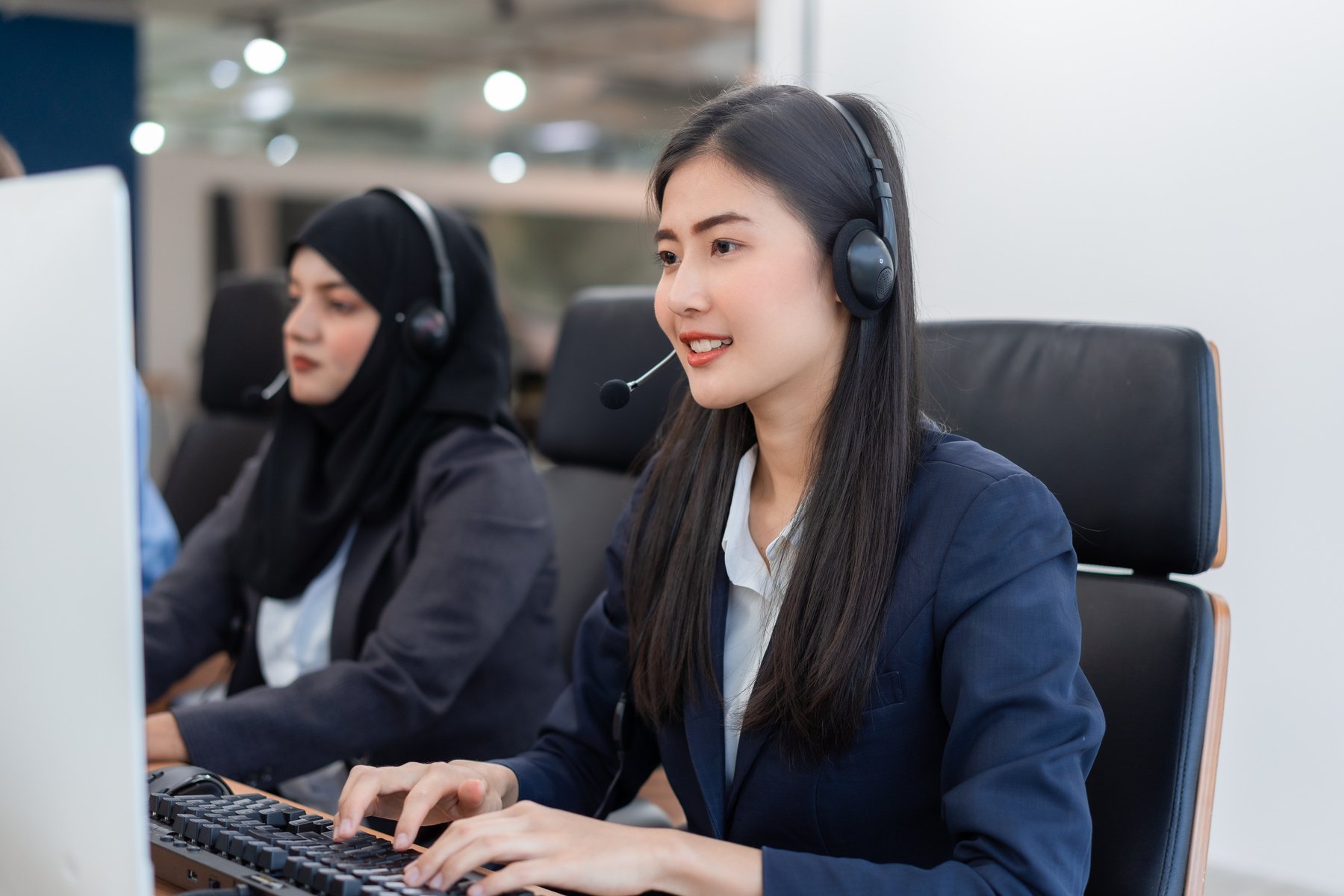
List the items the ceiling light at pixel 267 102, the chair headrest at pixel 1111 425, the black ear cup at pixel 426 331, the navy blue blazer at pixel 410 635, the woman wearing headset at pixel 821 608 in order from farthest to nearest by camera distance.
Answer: the ceiling light at pixel 267 102, the black ear cup at pixel 426 331, the navy blue blazer at pixel 410 635, the chair headrest at pixel 1111 425, the woman wearing headset at pixel 821 608

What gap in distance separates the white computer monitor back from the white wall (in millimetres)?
1831

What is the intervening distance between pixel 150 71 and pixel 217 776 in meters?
7.28

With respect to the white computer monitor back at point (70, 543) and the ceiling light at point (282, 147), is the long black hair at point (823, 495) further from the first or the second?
the ceiling light at point (282, 147)

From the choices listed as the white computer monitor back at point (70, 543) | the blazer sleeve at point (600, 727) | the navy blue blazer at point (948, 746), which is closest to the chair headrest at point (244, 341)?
the blazer sleeve at point (600, 727)

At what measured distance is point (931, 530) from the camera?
993 mm

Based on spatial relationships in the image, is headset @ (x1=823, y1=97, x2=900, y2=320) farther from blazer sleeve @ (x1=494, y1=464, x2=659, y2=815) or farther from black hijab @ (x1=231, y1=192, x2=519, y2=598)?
black hijab @ (x1=231, y1=192, x2=519, y2=598)

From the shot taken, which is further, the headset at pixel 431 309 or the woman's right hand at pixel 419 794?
the headset at pixel 431 309

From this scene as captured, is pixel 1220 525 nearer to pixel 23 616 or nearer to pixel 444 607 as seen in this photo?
pixel 444 607

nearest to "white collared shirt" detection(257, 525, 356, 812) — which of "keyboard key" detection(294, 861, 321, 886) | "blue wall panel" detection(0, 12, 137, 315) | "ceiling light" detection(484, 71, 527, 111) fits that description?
"keyboard key" detection(294, 861, 321, 886)

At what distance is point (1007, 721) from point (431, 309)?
1.05 m

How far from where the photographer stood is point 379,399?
5.71 ft

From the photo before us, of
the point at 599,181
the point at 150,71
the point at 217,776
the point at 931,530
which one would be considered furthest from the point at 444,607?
the point at 599,181

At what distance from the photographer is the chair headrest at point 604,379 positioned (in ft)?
5.65

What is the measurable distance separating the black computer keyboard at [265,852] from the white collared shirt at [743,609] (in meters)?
0.31
